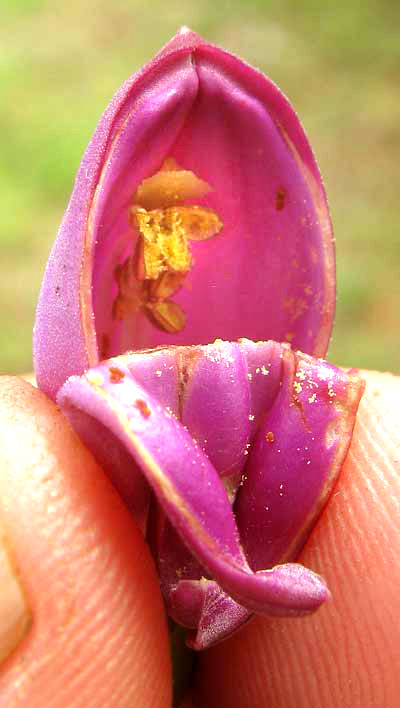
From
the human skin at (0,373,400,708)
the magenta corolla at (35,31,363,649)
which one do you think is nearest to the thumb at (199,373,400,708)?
the human skin at (0,373,400,708)

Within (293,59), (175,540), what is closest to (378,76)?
(293,59)

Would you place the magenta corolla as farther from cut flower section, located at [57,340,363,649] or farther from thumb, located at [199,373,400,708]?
thumb, located at [199,373,400,708]

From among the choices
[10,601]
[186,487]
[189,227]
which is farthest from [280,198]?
[10,601]

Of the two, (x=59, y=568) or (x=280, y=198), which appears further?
(x=280, y=198)

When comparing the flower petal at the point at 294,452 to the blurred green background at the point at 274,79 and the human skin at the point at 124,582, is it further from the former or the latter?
the blurred green background at the point at 274,79

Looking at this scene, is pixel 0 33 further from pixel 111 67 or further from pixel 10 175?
pixel 10 175

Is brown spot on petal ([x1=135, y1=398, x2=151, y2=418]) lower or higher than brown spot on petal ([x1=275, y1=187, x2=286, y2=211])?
lower

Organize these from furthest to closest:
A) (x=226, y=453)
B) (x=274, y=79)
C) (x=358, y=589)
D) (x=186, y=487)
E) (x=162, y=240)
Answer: (x=274, y=79), (x=358, y=589), (x=162, y=240), (x=226, y=453), (x=186, y=487)

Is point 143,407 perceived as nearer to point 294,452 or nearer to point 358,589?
point 294,452
